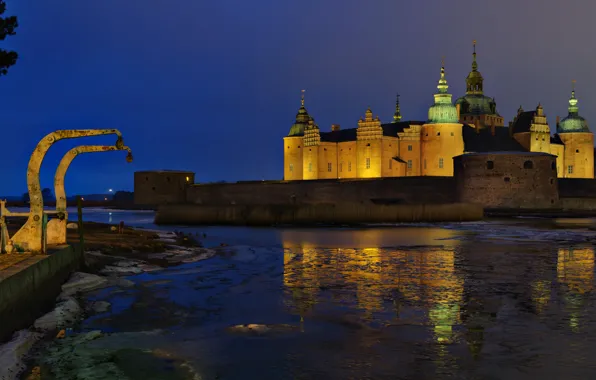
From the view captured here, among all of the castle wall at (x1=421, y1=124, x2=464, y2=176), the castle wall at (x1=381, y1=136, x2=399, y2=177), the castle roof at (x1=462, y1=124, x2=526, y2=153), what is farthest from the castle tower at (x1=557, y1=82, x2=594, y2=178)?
the castle wall at (x1=381, y1=136, x2=399, y2=177)

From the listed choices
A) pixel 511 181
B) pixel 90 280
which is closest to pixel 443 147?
pixel 511 181

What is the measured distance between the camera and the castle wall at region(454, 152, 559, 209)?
47750mm

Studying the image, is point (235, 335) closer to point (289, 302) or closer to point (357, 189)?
point (289, 302)

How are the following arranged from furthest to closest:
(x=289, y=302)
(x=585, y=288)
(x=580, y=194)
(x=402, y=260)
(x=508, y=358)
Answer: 1. (x=580, y=194)
2. (x=402, y=260)
3. (x=585, y=288)
4. (x=289, y=302)
5. (x=508, y=358)

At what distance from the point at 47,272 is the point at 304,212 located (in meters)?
30.9

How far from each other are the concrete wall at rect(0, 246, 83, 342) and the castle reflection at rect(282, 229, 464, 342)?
11.9 feet

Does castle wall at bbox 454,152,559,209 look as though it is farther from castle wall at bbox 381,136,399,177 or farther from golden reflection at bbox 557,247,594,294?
golden reflection at bbox 557,247,594,294

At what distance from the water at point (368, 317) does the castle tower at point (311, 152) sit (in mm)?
55231

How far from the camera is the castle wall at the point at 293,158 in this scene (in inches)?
3034

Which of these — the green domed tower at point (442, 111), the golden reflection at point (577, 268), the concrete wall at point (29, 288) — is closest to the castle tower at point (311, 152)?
the green domed tower at point (442, 111)

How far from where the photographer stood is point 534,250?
1978 cm

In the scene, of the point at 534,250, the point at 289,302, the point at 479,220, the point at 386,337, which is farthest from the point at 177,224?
the point at 386,337

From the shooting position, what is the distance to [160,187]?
71.0 metres

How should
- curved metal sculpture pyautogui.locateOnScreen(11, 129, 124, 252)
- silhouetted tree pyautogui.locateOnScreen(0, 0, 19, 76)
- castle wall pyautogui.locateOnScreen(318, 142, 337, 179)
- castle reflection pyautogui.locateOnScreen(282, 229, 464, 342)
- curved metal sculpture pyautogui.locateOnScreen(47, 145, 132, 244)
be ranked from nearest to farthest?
castle reflection pyautogui.locateOnScreen(282, 229, 464, 342), curved metal sculpture pyautogui.locateOnScreen(11, 129, 124, 252), curved metal sculpture pyautogui.locateOnScreen(47, 145, 132, 244), silhouetted tree pyautogui.locateOnScreen(0, 0, 19, 76), castle wall pyautogui.locateOnScreen(318, 142, 337, 179)
